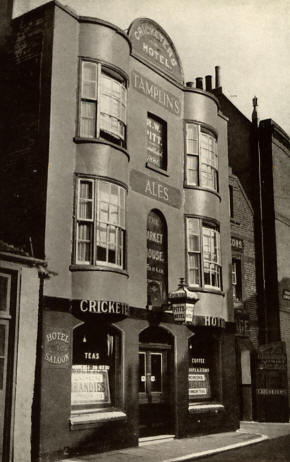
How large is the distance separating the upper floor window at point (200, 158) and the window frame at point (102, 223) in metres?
3.56

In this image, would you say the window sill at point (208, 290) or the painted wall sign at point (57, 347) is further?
the window sill at point (208, 290)

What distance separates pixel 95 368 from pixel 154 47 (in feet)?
30.3

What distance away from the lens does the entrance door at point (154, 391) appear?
14.1 metres

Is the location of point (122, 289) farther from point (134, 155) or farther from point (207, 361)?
point (207, 361)

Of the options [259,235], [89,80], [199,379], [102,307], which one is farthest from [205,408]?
[89,80]

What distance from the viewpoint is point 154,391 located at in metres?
14.5

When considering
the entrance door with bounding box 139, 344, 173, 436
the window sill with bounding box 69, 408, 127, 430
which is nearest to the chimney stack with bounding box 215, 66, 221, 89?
the entrance door with bounding box 139, 344, 173, 436

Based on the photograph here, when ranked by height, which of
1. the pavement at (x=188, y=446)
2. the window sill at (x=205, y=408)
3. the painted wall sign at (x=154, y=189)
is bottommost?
the pavement at (x=188, y=446)

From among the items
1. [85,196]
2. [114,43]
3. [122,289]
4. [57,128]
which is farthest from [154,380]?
[114,43]

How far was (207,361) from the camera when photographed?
54.1 feet

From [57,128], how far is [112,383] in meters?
6.12

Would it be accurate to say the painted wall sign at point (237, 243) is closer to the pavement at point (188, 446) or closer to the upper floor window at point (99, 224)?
Result: the pavement at point (188, 446)

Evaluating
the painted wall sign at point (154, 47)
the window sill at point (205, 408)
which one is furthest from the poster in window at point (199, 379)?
the painted wall sign at point (154, 47)

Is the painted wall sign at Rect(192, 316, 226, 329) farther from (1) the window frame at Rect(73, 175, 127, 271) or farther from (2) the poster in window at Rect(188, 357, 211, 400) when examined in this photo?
(1) the window frame at Rect(73, 175, 127, 271)
